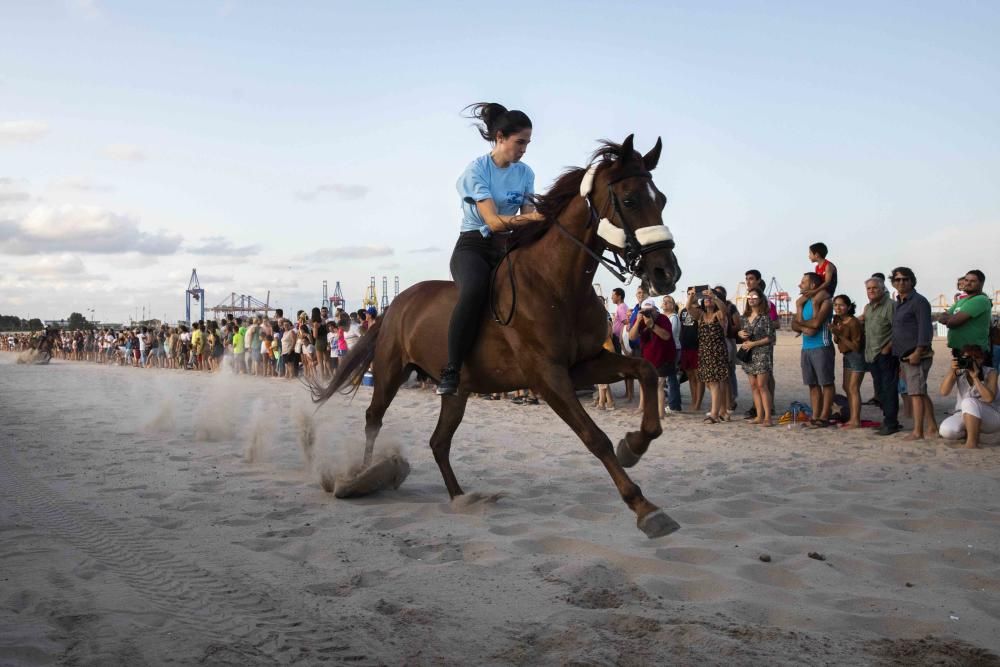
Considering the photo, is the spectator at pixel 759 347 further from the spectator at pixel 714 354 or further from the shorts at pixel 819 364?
the shorts at pixel 819 364

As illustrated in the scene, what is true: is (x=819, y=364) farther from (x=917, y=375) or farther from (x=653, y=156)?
(x=653, y=156)

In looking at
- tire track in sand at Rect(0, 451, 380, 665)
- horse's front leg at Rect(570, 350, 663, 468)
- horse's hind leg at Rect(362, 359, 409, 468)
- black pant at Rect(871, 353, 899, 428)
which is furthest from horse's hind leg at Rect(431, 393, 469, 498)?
black pant at Rect(871, 353, 899, 428)

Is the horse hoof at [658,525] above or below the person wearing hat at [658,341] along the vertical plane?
below

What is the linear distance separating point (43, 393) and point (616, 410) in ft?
43.8

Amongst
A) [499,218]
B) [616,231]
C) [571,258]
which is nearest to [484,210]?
[499,218]

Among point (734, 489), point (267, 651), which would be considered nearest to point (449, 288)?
point (734, 489)

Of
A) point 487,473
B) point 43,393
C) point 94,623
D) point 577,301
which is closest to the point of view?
point 94,623

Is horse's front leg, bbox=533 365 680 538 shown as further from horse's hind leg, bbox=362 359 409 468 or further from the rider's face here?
horse's hind leg, bbox=362 359 409 468

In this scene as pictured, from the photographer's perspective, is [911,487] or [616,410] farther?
[616,410]

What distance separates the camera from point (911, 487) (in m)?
6.56

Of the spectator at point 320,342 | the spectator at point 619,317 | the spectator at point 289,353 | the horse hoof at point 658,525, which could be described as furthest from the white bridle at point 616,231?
the spectator at point 289,353

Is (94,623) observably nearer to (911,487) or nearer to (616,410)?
(911,487)

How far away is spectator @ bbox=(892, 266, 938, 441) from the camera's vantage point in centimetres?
925

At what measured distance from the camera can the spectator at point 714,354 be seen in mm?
11570
